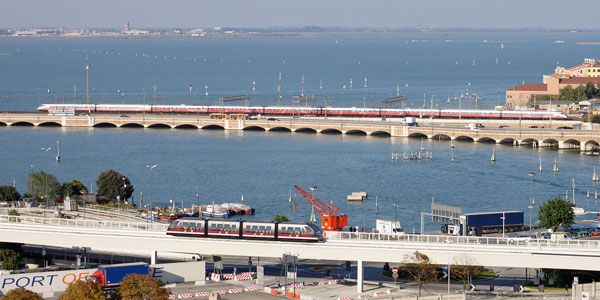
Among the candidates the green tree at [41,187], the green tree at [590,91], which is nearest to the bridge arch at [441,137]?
the green tree at [590,91]

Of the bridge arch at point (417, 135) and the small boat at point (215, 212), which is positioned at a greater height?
the bridge arch at point (417, 135)

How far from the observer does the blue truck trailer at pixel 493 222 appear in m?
46.6

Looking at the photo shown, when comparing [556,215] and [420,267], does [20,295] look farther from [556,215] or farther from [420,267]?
[556,215]

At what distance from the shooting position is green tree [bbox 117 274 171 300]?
31984 mm

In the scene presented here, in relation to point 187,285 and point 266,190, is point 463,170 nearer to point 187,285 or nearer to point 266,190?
point 266,190

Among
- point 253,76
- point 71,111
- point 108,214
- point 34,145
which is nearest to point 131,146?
point 34,145

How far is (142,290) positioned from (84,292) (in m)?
1.66

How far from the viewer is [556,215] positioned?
1751 inches

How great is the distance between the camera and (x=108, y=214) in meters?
48.1

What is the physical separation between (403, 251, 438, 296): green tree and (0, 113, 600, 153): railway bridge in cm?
4811

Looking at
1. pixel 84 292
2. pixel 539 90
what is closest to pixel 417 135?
pixel 539 90

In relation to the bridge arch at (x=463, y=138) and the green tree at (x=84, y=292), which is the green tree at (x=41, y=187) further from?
the bridge arch at (x=463, y=138)

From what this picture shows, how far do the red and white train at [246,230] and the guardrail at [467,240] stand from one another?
93cm

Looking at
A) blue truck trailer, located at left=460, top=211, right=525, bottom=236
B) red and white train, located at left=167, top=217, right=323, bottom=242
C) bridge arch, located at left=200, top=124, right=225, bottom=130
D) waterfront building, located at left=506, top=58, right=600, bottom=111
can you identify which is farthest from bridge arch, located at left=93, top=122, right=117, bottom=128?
red and white train, located at left=167, top=217, right=323, bottom=242
